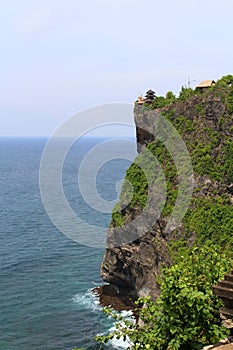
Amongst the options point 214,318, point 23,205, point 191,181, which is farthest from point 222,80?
point 23,205

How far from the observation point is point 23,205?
10419 cm

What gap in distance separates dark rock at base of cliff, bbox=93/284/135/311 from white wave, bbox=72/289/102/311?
61 cm

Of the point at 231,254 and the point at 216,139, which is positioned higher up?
the point at 216,139

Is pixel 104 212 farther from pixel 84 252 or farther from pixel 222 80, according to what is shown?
pixel 222 80

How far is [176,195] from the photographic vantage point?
4581cm

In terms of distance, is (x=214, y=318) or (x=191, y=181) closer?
(x=214, y=318)

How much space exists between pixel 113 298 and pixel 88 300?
3.25m

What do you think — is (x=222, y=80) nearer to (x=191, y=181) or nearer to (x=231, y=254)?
(x=191, y=181)

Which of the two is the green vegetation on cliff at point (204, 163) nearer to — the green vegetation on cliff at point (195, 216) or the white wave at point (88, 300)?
the green vegetation on cliff at point (195, 216)

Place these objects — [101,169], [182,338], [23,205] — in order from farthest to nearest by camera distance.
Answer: [101,169]
[23,205]
[182,338]

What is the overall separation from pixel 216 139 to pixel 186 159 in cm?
399

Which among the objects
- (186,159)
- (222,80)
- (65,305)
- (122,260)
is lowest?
(65,305)

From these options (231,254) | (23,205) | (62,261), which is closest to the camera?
(231,254)

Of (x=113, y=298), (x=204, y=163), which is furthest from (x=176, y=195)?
(x=113, y=298)
